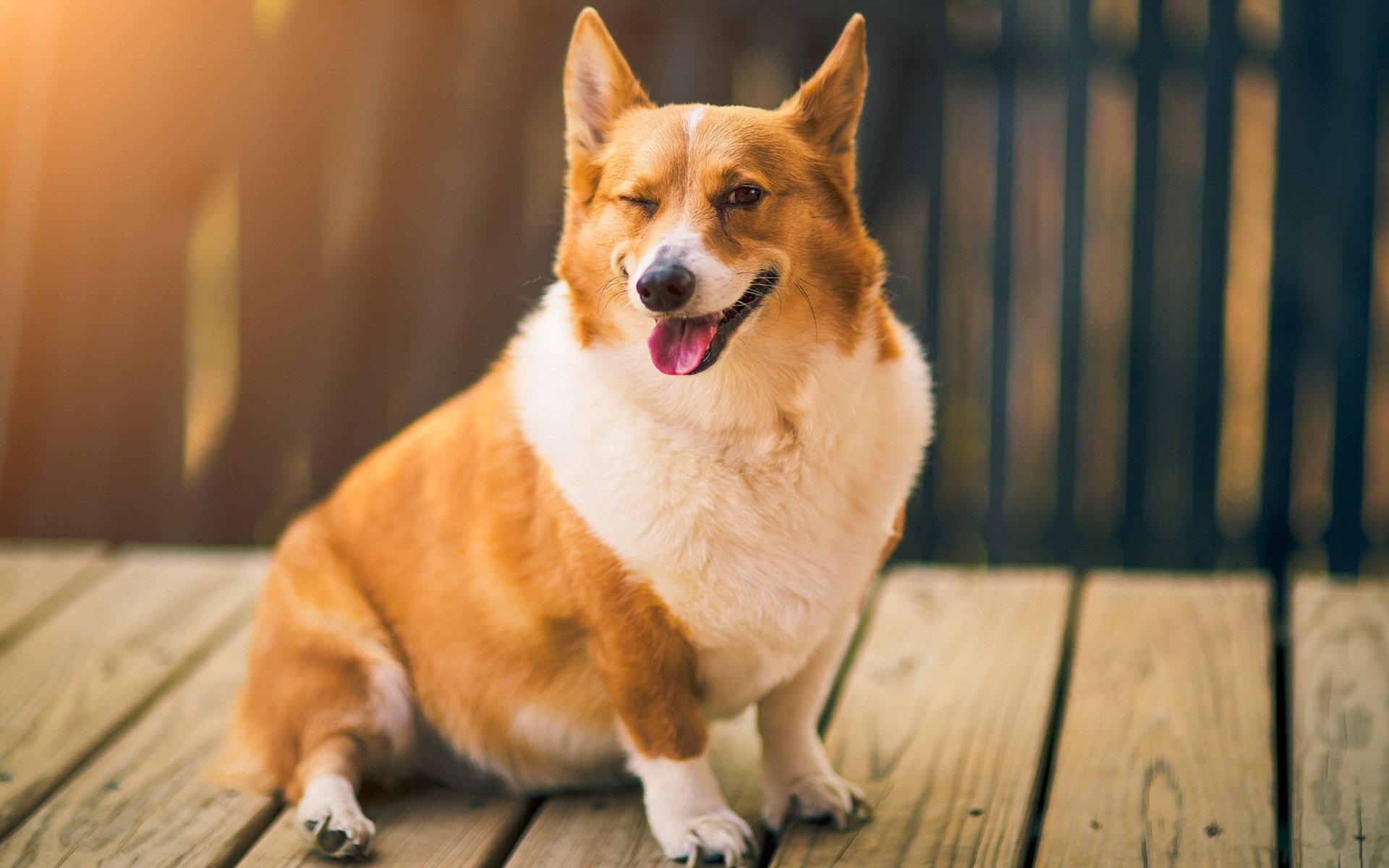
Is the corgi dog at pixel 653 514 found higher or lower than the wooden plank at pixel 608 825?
higher

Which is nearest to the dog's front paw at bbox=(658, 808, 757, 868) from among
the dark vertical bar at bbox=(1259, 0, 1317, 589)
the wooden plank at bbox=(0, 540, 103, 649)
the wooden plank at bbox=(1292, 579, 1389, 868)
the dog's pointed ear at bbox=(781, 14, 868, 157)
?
the wooden plank at bbox=(1292, 579, 1389, 868)

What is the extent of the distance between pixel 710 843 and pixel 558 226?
2.17 meters

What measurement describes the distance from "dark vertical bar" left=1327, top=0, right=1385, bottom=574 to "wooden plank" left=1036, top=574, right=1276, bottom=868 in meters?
0.80

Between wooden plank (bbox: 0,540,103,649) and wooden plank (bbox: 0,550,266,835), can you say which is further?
wooden plank (bbox: 0,540,103,649)

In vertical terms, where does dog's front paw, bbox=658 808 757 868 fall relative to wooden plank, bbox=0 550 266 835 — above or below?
above

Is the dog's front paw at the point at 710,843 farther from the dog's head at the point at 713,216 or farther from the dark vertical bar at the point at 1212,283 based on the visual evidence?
the dark vertical bar at the point at 1212,283

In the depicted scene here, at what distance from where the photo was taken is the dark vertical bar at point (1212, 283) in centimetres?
352

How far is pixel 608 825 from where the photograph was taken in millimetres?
2113

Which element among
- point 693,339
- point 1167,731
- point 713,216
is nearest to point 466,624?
point 693,339

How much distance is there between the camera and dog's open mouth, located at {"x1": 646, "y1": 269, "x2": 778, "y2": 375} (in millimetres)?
1881

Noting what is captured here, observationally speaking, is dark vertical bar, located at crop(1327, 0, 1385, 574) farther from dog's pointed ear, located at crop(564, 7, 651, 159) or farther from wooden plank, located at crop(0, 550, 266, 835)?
wooden plank, located at crop(0, 550, 266, 835)

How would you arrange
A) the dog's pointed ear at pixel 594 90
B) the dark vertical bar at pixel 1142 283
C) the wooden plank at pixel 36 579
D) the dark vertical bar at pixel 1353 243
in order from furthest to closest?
1. the dark vertical bar at pixel 1142 283
2. the dark vertical bar at pixel 1353 243
3. the wooden plank at pixel 36 579
4. the dog's pointed ear at pixel 594 90

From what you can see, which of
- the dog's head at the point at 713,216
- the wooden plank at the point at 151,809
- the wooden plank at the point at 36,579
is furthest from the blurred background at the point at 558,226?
the dog's head at the point at 713,216

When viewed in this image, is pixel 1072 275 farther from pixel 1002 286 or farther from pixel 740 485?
pixel 740 485
